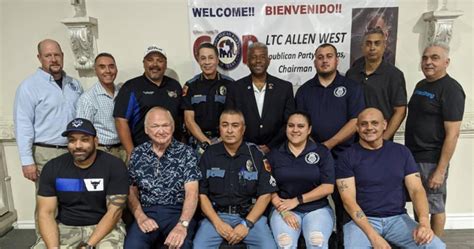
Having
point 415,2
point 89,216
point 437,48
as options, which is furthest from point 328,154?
point 415,2

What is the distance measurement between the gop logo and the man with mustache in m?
1.10

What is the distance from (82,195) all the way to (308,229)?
1.30 m

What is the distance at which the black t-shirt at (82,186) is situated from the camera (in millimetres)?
2111

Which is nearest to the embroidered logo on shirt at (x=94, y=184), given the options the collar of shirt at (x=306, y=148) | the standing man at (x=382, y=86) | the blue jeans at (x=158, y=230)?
the blue jeans at (x=158, y=230)

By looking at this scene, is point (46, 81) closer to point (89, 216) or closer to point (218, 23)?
point (89, 216)

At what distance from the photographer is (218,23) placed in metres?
3.15

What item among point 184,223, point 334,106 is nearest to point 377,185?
point 334,106

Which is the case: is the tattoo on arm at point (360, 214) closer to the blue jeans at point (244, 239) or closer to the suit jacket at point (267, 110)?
the blue jeans at point (244, 239)

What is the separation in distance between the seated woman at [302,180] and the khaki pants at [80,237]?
0.90 meters

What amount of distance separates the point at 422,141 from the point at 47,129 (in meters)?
2.57

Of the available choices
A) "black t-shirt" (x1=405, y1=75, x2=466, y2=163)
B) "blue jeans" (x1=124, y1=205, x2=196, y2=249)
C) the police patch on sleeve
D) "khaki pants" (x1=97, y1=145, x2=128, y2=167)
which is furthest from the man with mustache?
"black t-shirt" (x1=405, y1=75, x2=466, y2=163)

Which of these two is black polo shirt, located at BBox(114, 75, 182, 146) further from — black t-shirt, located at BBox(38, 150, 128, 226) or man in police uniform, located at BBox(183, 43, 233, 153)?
black t-shirt, located at BBox(38, 150, 128, 226)

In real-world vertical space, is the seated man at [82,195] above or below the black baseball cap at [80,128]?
below

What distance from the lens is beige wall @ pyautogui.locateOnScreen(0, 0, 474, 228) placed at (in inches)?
126
